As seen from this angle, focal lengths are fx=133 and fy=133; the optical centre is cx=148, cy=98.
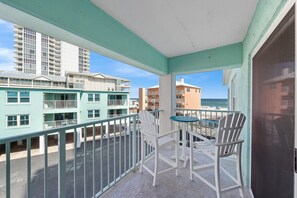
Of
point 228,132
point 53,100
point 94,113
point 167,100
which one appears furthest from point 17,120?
point 228,132

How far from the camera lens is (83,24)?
1.41 metres

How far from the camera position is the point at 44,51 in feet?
26.4

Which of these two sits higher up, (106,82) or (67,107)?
(106,82)

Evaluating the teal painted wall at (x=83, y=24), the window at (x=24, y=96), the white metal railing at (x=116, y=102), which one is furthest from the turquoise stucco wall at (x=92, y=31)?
the white metal railing at (x=116, y=102)

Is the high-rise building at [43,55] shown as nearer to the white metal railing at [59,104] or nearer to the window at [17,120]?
the white metal railing at [59,104]

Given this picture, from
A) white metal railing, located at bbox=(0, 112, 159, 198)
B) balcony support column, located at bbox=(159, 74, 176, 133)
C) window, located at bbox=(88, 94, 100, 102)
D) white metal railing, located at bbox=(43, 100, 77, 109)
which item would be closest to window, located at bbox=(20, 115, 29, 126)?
white metal railing, located at bbox=(43, 100, 77, 109)

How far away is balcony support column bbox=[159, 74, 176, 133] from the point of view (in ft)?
11.5

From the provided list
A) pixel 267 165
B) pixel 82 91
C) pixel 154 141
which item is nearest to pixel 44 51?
pixel 82 91

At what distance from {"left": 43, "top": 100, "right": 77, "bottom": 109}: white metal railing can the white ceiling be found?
9507mm

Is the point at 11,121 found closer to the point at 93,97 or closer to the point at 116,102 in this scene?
the point at 93,97

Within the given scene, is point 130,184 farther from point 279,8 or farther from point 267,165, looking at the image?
point 279,8

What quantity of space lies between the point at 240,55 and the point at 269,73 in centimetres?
156

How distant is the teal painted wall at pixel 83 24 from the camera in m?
1.06

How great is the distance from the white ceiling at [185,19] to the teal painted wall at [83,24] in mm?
125
